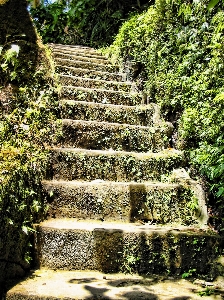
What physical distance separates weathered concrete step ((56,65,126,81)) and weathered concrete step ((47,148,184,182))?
2.05m

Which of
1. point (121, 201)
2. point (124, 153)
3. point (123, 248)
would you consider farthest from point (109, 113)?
point (123, 248)

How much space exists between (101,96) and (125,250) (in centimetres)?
242

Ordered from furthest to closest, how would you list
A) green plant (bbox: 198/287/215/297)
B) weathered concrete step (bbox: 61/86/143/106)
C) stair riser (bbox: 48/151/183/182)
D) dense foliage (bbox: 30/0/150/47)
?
1. dense foliage (bbox: 30/0/150/47)
2. weathered concrete step (bbox: 61/86/143/106)
3. stair riser (bbox: 48/151/183/182)
4. green plant (bbox: 198/287/215/297)

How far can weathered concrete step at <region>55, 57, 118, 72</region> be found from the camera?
16.6ft

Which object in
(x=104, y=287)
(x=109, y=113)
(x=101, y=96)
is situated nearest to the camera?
(x=104, y=287)

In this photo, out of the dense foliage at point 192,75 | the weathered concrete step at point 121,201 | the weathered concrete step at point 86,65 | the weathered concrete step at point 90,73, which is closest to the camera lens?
the weathered concrete step at point 121,201

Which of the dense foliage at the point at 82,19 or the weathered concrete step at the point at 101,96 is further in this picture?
the dense foliage at the point at 82,19

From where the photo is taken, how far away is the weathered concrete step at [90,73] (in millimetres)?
4752

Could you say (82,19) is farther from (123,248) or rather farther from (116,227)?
(123,248)

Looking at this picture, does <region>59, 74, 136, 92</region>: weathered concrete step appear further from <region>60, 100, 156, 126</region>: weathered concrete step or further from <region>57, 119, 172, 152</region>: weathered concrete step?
<region>57, 119, 172, 152</region>: weathered concrete step

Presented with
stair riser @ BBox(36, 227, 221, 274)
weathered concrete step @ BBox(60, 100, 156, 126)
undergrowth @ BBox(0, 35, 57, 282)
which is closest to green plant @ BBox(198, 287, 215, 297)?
stair riser @ BBox(36, 227, 221, 274)

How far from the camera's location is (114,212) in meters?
2.74

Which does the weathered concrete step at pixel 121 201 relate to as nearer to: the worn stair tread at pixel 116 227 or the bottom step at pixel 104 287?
the worn stair tread at pixel 116 227

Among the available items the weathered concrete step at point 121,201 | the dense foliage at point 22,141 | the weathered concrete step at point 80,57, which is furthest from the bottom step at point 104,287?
the weathered concrete step at point 80,57
